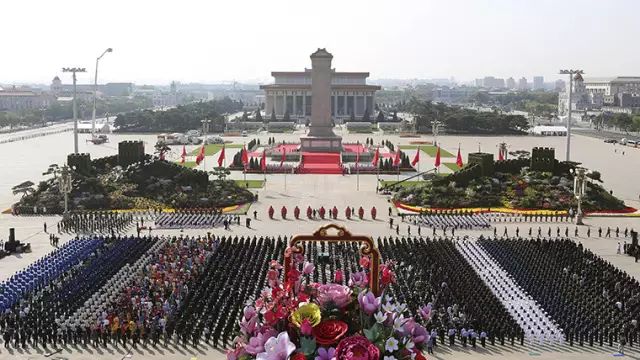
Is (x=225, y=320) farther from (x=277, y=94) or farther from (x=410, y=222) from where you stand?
(x=277, y=94)

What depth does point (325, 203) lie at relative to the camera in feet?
149

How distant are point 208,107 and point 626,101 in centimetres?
10235

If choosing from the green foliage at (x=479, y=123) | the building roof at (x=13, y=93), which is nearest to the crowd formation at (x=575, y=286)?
the green foliage at (x=479, y=123)

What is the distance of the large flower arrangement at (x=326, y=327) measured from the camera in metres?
5.05

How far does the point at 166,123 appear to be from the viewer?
11081 cm

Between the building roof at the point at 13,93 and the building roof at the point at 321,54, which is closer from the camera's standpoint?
the building roof at the point at 321,54

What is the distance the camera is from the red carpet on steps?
60844mm

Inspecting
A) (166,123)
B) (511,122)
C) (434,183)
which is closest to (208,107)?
(166,123)

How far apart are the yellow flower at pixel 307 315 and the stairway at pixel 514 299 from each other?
17808mm

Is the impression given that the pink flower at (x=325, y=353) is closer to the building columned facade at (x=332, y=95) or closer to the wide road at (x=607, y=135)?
the wide road at (x=607, y=135)

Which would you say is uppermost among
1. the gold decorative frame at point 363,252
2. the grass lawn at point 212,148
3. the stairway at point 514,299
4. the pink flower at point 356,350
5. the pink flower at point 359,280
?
the gold decorative frame at point 363,252

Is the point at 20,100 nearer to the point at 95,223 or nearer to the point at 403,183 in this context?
the point at 403,183

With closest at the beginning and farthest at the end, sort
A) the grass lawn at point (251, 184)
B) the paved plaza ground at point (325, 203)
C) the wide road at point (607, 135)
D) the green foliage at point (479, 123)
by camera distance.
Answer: the paved plaza ground at point (325, 203) → the grass lawn at point (251, 184) → the wide road at point (607, 135) → the green foliage at point (479, 123)

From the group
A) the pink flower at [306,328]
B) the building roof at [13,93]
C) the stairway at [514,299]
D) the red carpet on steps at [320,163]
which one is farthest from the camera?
the building roof at [13,93]
